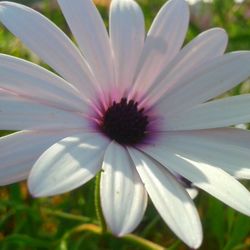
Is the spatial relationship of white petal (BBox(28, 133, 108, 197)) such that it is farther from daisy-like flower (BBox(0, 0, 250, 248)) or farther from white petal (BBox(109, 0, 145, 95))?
white petal (BBox(109, 0, 145, 95))

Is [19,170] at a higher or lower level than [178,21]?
lower

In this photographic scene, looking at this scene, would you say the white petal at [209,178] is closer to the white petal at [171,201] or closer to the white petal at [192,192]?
the white petal at [171,201]

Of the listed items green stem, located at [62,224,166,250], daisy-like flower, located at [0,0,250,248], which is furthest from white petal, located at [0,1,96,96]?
green stem, located at [62,224,166,250]

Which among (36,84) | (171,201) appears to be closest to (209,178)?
(171,201)

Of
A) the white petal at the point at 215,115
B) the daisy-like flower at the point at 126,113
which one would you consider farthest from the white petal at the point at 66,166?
the white petal at the point at 215,115

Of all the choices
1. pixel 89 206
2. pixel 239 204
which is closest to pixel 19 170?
pixel 239 204

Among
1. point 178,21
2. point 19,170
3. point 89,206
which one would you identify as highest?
point 178,21

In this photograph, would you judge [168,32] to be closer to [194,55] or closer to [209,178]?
[194,55]

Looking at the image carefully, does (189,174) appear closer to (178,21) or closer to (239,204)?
(239,204)
